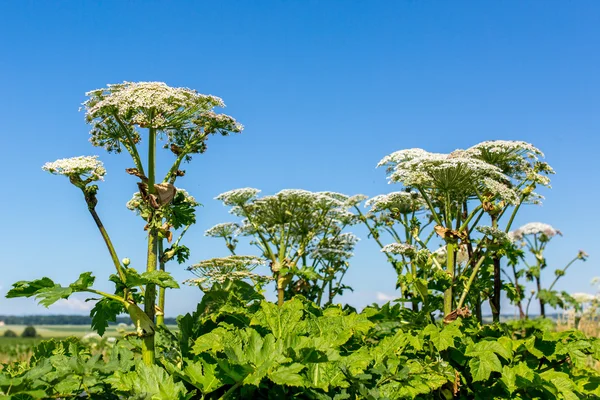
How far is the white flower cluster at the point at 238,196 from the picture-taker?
29.3 ft

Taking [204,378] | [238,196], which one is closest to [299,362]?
[204,378]

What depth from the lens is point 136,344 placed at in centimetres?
534

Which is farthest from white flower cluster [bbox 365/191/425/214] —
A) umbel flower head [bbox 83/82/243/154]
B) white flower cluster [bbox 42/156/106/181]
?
white flower cluster [bbox 42/156/106/181]

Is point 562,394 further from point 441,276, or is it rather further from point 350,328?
point 350,328

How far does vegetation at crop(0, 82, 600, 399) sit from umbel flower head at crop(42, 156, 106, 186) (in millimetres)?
11

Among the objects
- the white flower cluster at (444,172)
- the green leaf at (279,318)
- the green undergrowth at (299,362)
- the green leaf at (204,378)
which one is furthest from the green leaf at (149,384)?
the white flower cluster at (444,172)

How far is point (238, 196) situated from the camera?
8992 millimetres

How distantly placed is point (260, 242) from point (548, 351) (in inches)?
176

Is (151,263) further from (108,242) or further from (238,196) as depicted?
(238,196)

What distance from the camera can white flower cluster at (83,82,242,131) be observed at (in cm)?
502

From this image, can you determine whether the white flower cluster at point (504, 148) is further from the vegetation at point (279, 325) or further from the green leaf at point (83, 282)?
the green leaf at point (83, 282)

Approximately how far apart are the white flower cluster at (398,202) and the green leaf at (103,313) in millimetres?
4130

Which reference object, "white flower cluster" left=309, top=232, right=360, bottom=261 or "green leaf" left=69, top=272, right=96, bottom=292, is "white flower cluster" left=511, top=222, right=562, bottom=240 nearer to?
"white flower cluster" left=309, top=232, right=360, bottom=261

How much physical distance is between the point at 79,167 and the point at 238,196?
14.4 ft
